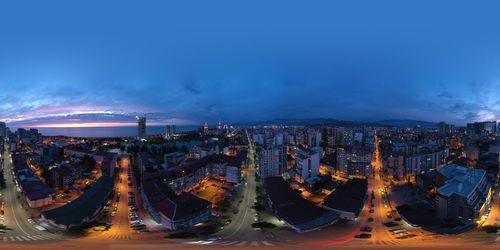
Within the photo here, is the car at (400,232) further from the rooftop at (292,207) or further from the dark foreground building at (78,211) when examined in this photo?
the dark foreground building at (78,211)

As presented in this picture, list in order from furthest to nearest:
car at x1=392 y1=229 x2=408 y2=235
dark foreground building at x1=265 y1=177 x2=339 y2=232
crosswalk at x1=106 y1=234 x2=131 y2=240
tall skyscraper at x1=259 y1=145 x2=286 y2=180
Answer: tall skyscraper at x1=259 y1=145 x2=286 y2=180
dark foreground building at x1=265 y1=177 x2=339 y2=232
car at x1=392 y1=229 x2=408 y2=235
crosswalk at x1=106 y1=234 x2=131 y2=240

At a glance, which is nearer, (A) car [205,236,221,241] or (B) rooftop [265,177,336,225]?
(A) car [205,236,221,241]

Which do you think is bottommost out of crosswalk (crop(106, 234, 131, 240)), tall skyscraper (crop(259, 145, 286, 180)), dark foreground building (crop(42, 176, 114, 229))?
crosswalk (crop(106, 234, 131, 240))

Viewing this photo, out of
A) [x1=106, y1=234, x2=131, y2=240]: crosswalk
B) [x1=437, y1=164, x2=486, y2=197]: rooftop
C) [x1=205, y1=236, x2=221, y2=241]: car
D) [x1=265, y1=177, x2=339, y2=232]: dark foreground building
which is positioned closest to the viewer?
[x1=205, y1=236, x2=221, y2=241]: car

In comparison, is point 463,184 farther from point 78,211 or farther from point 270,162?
point 78,211

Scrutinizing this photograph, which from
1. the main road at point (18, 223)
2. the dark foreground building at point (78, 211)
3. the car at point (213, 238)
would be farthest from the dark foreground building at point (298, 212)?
the main road at point (18, 223)

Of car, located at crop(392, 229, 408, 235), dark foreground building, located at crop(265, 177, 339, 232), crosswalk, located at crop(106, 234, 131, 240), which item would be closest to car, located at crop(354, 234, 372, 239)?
car, located at crop(392, 229, 408, 235)

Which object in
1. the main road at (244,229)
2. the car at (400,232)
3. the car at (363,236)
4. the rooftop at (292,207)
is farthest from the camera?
the rooftop at (292,207)

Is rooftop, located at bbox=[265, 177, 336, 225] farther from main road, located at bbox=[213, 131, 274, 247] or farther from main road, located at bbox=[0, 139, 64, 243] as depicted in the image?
main road, located at bbox=[0, 139, 64, 243]

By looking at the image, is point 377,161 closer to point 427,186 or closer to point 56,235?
point 427,186

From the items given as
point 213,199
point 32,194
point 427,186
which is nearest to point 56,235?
point 32,194

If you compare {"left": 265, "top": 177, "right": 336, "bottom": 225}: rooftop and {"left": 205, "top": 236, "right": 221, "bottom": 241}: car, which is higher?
{"left": 265, "top": 177, "right": 336, "bottom": 225}: rooftop
